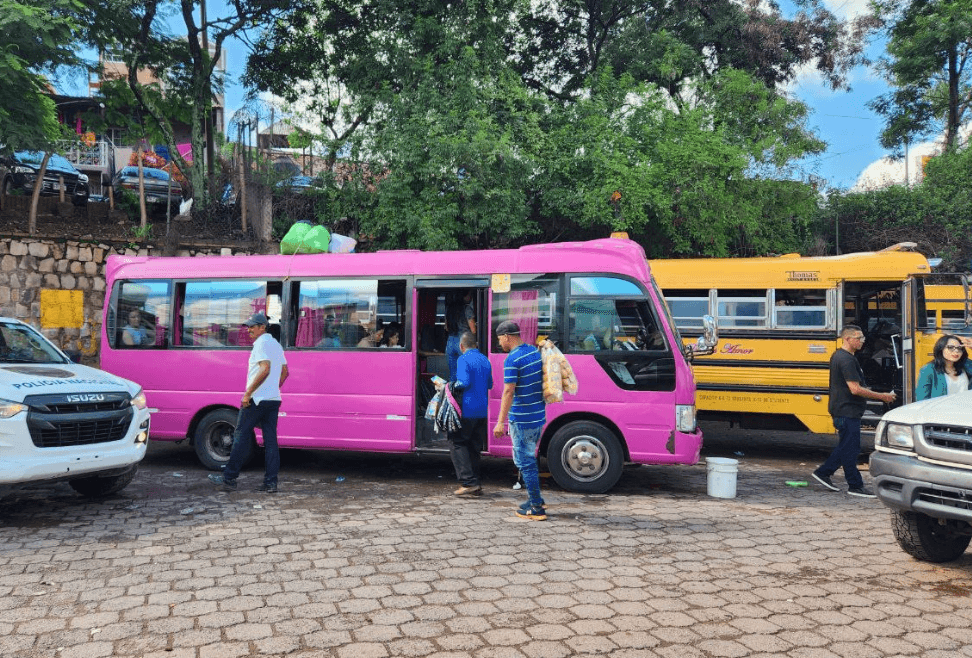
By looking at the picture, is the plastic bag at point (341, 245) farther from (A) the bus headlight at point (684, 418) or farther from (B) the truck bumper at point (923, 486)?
(B) the truck bumper at point (923, 486)

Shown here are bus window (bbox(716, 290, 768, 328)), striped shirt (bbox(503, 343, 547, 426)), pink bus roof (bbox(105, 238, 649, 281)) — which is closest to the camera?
striped shirt (bbox(503, 343, 547, 426))

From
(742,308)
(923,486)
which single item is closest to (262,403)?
(923,486)

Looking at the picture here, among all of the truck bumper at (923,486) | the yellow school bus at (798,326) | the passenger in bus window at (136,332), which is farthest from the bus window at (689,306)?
the passenger in bus window at (136,332)

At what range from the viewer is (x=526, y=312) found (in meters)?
8.77

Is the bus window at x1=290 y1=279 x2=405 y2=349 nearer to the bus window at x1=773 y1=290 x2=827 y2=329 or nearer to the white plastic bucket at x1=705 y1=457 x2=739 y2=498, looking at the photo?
the white plastic bucket at x1=705 y1=457 x2=739 y2=498

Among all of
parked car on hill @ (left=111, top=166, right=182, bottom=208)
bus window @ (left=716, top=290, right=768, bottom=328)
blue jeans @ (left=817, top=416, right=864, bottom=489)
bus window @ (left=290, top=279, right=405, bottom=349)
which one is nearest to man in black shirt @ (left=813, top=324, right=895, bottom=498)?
blue jeans @ (left=817, top=416, right=864, bottom=489)

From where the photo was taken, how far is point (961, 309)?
13.2m

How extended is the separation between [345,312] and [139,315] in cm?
302

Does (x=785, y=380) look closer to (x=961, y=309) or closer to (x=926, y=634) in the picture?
(x=961, y=309)

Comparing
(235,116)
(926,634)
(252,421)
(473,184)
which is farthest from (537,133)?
(926,634)

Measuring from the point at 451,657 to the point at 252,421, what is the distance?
4.75 m

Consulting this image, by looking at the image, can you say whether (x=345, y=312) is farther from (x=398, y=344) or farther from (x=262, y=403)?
(x=262, y=403)

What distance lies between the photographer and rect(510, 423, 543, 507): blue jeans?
6914 millimetres

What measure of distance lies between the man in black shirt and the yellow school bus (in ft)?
8.15
